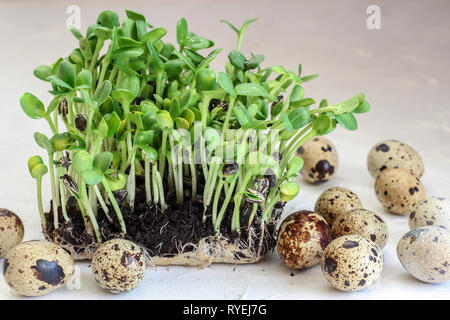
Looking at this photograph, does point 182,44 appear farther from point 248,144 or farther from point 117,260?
point 117,260

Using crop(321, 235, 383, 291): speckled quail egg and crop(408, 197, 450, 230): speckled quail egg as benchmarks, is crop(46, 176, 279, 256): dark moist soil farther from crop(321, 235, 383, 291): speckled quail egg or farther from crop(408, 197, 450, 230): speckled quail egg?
crop(408, 197, 450, 230): speckled quail egg

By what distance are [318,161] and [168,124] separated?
583 millimetres

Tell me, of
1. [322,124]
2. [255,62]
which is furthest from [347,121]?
[255,62]

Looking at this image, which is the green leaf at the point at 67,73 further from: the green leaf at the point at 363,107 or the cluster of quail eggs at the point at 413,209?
the cluster of quail eggs at the point at 413,209

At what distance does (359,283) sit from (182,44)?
1.70ft

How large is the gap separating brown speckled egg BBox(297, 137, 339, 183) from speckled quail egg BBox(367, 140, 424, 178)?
0.09 meters

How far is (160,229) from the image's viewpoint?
1.20 m

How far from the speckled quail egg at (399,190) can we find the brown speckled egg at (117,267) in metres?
0.60

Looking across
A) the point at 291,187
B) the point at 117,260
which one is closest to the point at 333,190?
the point at 291,187

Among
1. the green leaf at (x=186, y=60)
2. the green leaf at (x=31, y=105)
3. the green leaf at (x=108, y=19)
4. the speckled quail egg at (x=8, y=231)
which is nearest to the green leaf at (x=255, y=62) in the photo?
the green leaf at (x=186, y=60)

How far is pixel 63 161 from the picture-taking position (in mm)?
1121

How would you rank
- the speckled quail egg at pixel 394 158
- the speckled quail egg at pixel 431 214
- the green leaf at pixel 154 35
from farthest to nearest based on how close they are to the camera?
the speckled quail egg at pixel 394 158 < the speckled quail egg at pixel 431 214 < the green leaf at pixel 154 35

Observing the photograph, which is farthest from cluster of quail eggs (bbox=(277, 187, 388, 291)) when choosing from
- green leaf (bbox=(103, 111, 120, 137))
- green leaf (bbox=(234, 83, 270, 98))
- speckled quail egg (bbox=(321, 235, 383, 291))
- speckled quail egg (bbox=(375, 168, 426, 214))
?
green leaf (bbox=(103, 111, 120, 137))

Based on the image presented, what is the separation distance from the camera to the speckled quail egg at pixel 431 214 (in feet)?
4.13
